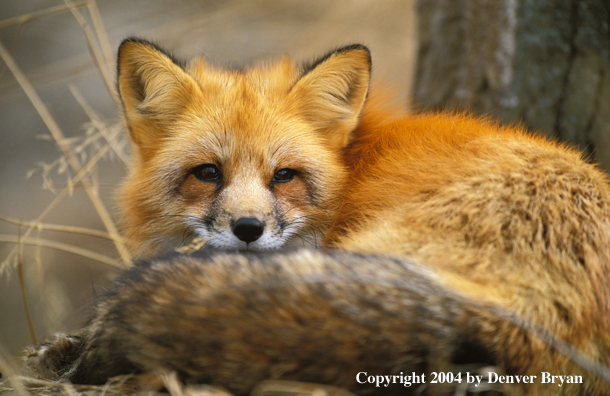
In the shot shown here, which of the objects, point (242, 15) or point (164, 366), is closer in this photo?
point (164, 366)

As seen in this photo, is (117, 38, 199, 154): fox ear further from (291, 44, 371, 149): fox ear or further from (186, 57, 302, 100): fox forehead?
(291, 44, 371, 149): fox ear

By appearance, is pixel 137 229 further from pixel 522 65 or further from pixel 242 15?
pixel 242 15

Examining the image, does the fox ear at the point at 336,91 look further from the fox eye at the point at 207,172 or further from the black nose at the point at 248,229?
the black nose at the point at 248,229

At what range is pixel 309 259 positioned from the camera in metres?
1.79

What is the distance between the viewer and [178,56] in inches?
195

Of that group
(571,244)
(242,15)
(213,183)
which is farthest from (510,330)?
(242,15)

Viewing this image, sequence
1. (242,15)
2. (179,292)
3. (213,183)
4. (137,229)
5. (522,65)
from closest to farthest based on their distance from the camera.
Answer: (179,292) < (213,183) < (137,229) < (522,65) < (242,15)

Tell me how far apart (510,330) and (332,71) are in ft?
6.14

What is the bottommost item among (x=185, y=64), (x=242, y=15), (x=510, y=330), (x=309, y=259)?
(x=510, y=330)

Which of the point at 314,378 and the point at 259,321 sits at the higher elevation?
the point at 259,321

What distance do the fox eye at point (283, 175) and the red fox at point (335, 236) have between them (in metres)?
0.01

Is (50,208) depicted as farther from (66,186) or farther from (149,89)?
(149,89)

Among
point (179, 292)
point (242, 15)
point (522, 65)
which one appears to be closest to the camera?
point (179, 292)

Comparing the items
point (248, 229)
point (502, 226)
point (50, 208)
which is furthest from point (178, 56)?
point (502, 226)
